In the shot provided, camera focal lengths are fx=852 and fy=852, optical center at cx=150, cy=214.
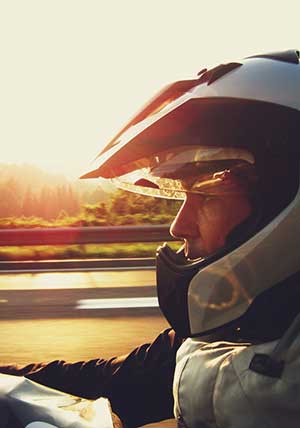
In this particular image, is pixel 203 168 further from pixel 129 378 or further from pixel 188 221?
pixel 129 378

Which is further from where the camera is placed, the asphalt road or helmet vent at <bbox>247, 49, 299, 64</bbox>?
the asphalt road

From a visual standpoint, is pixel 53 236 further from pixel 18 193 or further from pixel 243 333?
pixel 243 333

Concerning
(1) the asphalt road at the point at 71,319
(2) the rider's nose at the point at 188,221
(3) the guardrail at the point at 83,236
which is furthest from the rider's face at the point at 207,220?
(3) the guardrail at the point at 83,236

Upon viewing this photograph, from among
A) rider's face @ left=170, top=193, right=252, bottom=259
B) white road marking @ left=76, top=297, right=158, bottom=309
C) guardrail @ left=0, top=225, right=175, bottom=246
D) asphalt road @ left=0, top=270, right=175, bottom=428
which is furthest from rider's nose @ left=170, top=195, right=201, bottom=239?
guardrail @ left=0, top=225, right=175, bottom=246

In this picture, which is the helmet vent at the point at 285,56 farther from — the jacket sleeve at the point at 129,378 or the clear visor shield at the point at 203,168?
the jacket sleeve at the point at 129,378

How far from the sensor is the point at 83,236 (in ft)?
32.7

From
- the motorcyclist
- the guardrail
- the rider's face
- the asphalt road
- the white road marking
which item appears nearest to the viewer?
the motorcyclist

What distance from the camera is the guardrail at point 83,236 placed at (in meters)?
9.98

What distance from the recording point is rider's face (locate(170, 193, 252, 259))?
157cm

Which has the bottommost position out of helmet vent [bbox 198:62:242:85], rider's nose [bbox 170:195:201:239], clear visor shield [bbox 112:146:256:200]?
rider's nose [bbox 170:195:201:239]

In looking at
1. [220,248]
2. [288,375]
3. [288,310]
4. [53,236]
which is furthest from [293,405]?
[53,236]

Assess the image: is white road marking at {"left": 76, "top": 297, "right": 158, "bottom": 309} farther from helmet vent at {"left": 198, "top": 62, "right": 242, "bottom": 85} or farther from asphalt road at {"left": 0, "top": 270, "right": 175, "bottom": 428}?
helmet vent at {"left": 198, "top": 62, "right": 242, "bottom": 85}

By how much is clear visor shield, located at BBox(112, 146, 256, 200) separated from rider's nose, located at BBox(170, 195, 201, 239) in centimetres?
3

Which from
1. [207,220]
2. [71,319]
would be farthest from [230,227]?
[71,319]
